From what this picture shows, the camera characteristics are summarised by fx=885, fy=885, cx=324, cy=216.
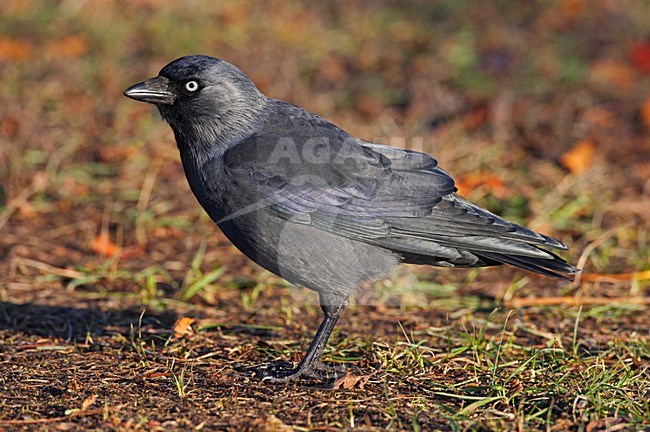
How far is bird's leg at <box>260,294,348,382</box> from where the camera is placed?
4250mm

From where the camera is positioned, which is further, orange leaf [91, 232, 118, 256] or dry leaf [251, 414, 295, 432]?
orange leaf [91, 232, 118, 256]

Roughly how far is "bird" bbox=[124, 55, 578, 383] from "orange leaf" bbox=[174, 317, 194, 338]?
0.61 metres

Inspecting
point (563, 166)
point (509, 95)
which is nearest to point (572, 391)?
point (563, 166)

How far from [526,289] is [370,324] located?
121 cm

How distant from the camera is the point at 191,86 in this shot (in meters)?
4.74

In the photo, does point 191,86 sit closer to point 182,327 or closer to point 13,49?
point 182,327

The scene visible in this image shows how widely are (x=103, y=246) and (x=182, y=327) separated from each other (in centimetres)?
172

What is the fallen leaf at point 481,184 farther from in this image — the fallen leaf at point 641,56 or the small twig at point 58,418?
the small twig at point 58,418

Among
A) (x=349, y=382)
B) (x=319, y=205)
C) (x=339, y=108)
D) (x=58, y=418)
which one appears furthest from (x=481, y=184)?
(x=58, y=418)

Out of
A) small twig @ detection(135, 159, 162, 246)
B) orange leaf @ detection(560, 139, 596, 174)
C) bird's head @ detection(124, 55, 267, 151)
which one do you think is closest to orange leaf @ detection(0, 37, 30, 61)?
small twig @ detection(135, 159, 162, 246)

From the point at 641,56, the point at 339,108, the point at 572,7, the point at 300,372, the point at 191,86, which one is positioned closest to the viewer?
the point at 300,372

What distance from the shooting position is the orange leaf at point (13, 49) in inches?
355

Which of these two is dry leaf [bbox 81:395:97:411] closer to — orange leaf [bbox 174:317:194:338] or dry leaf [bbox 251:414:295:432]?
dry leaf [bbox 251:414:295:432]

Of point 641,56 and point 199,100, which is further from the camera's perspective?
point 641,56
